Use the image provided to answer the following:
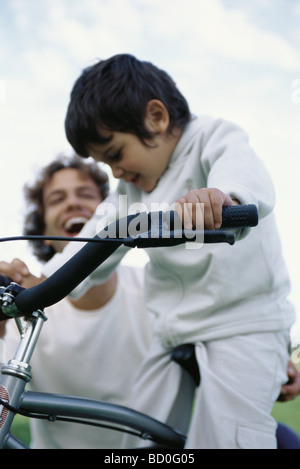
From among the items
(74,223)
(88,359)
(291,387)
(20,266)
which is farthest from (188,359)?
(74,223)

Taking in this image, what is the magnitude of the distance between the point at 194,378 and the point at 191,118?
0.74 metres

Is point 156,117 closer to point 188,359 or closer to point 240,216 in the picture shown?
point 188,359

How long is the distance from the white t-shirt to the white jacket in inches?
30.3

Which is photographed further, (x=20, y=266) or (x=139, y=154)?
(x=139, y=154)

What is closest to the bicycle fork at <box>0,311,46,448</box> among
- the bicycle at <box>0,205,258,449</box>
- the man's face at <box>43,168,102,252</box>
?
the bicycle at <box>0,205,258,449</box>

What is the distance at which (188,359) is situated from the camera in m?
1.28

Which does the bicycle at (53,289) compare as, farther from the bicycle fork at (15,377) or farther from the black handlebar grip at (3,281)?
the black handlebar grip at (3,281)

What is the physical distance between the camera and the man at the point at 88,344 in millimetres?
2064

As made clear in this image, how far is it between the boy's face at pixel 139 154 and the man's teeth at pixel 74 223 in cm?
80

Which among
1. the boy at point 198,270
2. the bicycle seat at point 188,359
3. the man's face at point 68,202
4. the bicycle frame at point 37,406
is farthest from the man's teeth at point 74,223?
the bicycle frame at point 37,406

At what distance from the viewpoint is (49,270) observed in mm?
1360

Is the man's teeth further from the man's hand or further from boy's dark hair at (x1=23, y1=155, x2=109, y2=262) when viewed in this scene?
the man's hand

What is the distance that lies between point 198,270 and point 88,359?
996 mm

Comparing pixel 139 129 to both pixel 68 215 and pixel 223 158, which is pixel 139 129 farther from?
pixel 68 215
